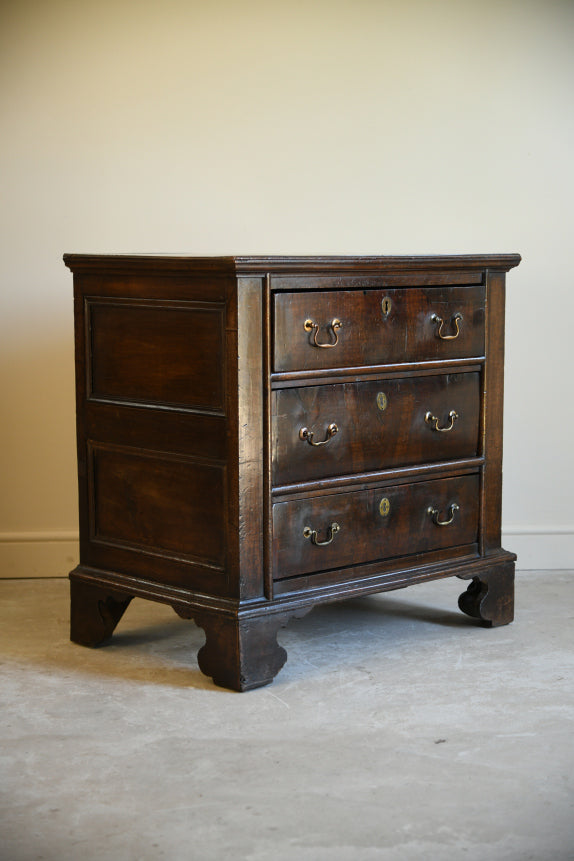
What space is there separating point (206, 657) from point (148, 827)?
78cm

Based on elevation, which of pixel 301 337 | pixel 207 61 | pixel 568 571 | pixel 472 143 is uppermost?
pixel 207 61

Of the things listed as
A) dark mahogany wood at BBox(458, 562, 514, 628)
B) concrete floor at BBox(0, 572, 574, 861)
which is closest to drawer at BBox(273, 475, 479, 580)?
dark mahogany wood at BBox(458, 562, 514, 628)

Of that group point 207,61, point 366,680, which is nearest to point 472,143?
point 207,61

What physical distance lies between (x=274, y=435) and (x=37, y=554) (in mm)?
1434

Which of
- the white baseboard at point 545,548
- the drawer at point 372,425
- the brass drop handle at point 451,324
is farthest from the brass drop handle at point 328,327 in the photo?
the white baseboard at point 545,548

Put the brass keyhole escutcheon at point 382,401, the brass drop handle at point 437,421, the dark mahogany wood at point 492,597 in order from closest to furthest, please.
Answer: the brass keyhole escutcheon at point 382,401
the brass drop handle at point 437,421
the dark mahogany wood at point 492,597

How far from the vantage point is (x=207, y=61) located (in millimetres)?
3838

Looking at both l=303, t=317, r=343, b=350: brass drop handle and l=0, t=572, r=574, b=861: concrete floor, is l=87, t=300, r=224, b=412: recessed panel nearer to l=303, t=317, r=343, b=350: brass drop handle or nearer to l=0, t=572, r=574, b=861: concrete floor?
l=303, t=317, r=343, b=350: brass drop handle

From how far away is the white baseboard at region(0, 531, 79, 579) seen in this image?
4.01 m

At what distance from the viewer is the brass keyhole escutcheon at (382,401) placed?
312 centimetres

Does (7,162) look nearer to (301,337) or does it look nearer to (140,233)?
(140,233)

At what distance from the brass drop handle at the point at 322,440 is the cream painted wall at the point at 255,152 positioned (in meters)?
1.03

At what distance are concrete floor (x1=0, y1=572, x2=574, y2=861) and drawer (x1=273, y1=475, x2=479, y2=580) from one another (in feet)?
0.92

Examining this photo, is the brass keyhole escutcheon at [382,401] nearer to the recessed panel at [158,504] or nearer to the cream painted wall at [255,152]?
the recessed panel at [158,504]
